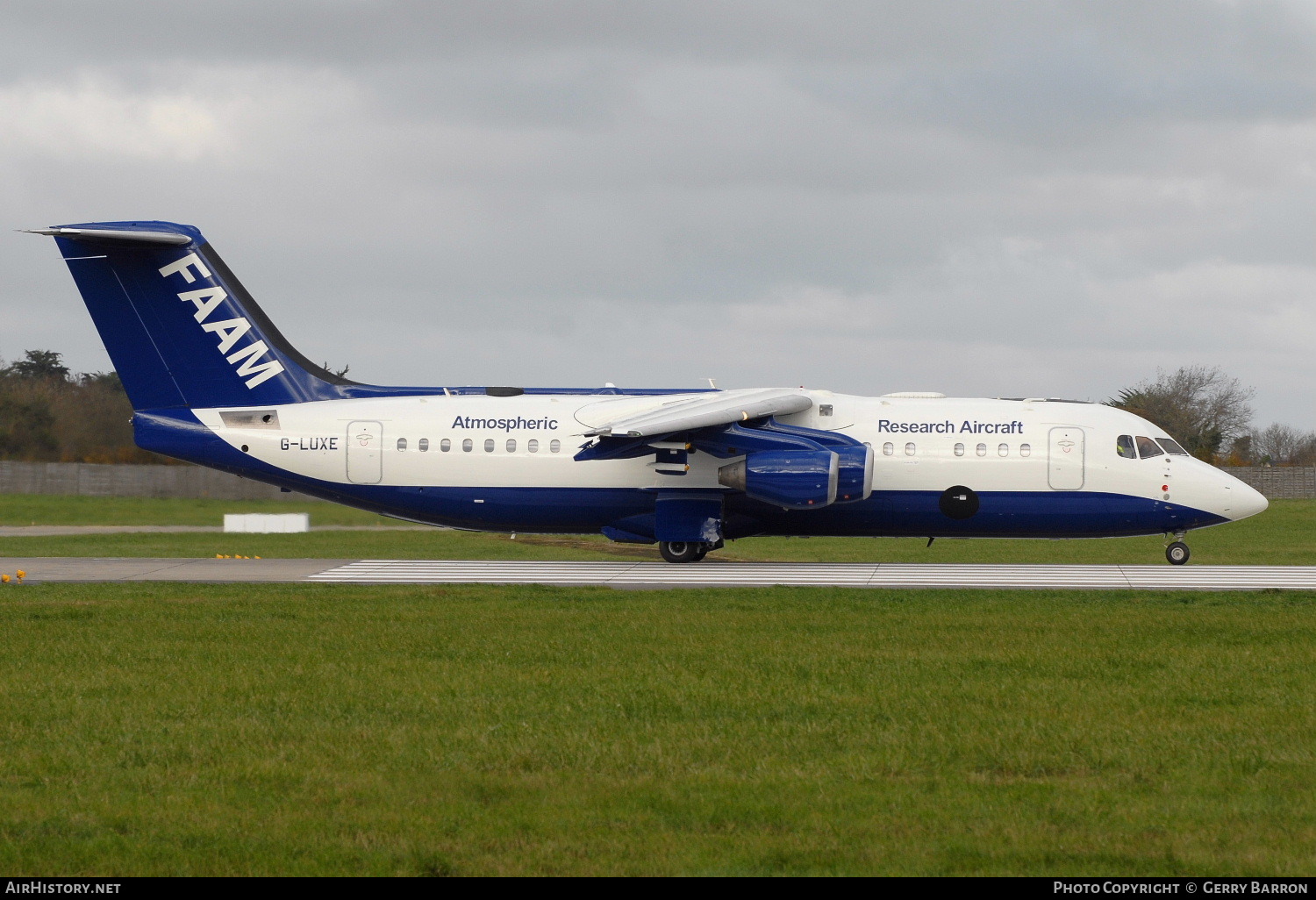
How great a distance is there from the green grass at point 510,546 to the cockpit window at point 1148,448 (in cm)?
312

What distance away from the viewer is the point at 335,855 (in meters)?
6.66

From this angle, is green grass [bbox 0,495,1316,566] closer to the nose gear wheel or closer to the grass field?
the nose gear wheel

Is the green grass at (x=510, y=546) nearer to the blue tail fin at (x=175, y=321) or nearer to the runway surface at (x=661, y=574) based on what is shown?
the runway surface at (x=661, y=574)

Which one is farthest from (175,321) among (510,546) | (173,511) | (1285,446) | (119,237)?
(1285,446)

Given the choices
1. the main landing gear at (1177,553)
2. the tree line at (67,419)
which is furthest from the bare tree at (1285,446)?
the main landing gear at (1177,553)

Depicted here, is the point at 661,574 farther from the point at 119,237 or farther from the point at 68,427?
the point at 68,427

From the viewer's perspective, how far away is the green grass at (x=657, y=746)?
6.77m

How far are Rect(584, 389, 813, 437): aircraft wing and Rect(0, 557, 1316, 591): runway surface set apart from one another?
8.65ft

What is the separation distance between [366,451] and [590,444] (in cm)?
496

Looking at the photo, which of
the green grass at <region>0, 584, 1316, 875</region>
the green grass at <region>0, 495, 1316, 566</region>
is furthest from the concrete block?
the green grass at <region>0, 584, 1316, 875</region>

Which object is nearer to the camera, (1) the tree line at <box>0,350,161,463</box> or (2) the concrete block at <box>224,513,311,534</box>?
(2) the concrete block at <box>224,513,311,534</box>

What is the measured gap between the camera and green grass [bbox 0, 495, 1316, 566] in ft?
99.6
